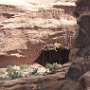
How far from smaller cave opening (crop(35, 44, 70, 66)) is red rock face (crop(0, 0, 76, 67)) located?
2602 mm

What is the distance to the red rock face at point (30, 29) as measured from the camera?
27.4 meters

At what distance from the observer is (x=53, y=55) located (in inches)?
1217

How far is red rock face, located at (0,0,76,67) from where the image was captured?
89.8ft

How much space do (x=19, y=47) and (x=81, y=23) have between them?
16.1 metres

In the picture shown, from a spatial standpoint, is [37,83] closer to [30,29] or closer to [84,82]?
[84,82]

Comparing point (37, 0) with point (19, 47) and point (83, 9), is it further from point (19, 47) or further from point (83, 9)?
point (83, 9)

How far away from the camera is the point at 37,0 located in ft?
102

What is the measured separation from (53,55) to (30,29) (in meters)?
4.26

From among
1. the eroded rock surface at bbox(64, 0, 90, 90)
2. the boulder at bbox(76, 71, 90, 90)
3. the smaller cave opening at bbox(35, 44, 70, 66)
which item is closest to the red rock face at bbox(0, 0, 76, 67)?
the smaller cave opening at bbox(35, 44, 70, 66)

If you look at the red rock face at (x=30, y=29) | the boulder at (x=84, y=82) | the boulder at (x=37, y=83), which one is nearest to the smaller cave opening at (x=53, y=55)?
the red rock face at (x=30, y=29)

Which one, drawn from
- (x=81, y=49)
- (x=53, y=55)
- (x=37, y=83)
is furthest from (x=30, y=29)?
(x=81, y=49)

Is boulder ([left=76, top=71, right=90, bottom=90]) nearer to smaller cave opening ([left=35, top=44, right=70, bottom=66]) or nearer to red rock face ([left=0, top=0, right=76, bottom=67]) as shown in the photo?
red rock face ([left=0, top=0, right=76, bottom=67])

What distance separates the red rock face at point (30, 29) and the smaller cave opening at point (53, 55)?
260 cm

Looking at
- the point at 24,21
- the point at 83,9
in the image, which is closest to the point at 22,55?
the point at 24,21
